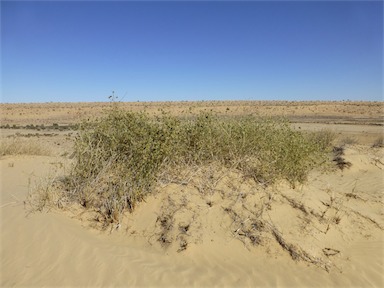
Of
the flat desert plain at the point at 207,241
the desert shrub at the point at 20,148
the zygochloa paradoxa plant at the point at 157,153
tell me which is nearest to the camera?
the flat desert plain at the point at 207,241

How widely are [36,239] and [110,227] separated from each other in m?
1.04

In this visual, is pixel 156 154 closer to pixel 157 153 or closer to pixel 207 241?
pixel 157 153

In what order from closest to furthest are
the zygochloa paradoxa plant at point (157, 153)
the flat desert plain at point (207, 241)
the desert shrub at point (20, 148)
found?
the flat desert plain at point (207, 241) < the zygochloa paradoxa plant at point (157, 153) < the desert shrub at point (20, 148)

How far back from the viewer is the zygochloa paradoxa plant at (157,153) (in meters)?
5.79

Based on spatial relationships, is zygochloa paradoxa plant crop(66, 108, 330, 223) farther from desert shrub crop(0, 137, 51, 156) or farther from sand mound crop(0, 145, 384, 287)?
desert shrub crop(0, 137, 51, 156)

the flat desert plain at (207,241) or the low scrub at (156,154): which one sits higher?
the low scrub at (156,154)

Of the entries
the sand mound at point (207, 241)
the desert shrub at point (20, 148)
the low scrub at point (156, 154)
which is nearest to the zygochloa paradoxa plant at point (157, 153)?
the low scrub at point (156, 154)

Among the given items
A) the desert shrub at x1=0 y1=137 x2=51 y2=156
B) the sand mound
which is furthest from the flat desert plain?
the desert shrub at x1=0 y1=137 x2=51 y2=156

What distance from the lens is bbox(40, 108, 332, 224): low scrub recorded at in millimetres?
5793

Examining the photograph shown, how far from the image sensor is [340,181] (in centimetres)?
970

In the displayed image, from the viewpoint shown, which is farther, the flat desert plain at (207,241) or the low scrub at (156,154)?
the low scrub at (156,154)

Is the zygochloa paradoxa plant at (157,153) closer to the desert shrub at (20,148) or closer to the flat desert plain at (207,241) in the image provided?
the flat desert plain at (207,241)

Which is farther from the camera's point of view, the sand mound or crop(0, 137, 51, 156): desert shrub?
crop(0, 137, 51, 156): desert shrub

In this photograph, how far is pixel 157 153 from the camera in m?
5.79
